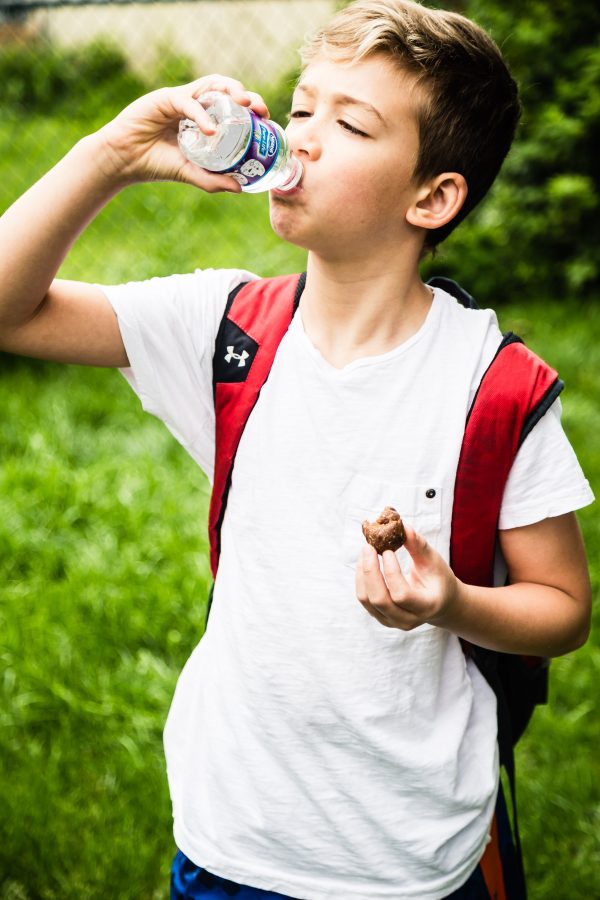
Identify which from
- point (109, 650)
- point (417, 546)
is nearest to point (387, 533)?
point (417, 546)

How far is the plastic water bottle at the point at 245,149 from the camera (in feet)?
5.06

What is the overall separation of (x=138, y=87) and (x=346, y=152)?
7087mm

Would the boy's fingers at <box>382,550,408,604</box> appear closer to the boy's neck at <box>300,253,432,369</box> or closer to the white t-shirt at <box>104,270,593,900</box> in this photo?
the white t-shirt at <box>104,270,593,900</box>

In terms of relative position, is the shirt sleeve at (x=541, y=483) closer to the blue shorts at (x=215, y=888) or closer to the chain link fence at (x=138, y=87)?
the blue shorts at (x=215, y=888)

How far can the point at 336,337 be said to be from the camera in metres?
1.67

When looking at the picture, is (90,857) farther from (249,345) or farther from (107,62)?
(107,62)

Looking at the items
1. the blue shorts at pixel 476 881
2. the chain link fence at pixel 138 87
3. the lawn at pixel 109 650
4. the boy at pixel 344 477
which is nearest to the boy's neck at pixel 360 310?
the boy at pixel 344 477

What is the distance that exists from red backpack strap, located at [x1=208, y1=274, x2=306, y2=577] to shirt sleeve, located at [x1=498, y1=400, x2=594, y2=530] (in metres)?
0.44

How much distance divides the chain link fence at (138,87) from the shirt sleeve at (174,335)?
3.28 m

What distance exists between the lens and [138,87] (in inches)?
318

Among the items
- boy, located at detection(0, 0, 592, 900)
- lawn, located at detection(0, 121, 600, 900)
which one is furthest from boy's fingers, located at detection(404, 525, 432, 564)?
lawn, located at detection(0, 121, 600, 900)

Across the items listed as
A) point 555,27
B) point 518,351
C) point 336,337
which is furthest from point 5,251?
point 555,27

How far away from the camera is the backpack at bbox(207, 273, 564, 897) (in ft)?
5.00

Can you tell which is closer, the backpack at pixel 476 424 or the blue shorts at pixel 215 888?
the backpack at pixel 476 424
